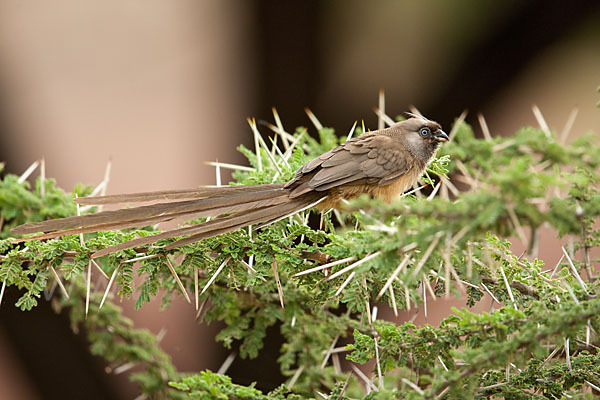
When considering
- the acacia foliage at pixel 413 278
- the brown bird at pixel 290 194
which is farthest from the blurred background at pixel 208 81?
the brown bird at pixel 290 194

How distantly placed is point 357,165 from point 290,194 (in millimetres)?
338

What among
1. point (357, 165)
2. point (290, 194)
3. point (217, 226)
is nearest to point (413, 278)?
point (217, 226)

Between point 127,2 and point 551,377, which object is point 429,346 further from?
point 127,2

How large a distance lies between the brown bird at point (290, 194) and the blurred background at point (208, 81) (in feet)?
5.77

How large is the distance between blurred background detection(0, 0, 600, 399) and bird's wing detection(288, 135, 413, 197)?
70.3 inches

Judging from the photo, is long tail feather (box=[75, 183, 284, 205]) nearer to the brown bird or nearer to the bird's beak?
the brown bird

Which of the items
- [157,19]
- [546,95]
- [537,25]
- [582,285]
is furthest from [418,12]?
[582,285]

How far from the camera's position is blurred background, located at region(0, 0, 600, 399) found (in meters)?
4.23

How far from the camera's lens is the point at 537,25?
430 centimetres

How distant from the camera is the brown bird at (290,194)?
1834 mm

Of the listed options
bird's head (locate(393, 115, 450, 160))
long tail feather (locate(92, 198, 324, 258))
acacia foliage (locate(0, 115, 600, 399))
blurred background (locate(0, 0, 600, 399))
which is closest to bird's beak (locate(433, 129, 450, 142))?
bird's head (locate(393, 115, 450, 160))

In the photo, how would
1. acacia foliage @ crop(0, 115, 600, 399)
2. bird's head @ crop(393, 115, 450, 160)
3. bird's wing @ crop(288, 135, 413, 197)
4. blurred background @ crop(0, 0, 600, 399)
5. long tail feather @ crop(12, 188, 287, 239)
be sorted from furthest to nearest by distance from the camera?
1. blurred background @ crop(0, 0, 600, 399)
2. bird's head @ crop(393, 115, 450, 160)
3. bird's wing @ crop(288, 135, 413, 197)
4. long tail feather @ crop(12, 188, 287, 239)
5. acacia foliage @ crop(0, 115, 600, 399)

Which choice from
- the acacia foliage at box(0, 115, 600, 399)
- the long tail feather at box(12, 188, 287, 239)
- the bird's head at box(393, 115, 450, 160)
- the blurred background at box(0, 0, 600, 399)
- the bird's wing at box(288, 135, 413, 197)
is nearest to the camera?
the acacia foliage at box(0, 115, 600, 399)

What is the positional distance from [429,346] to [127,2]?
4518mm
